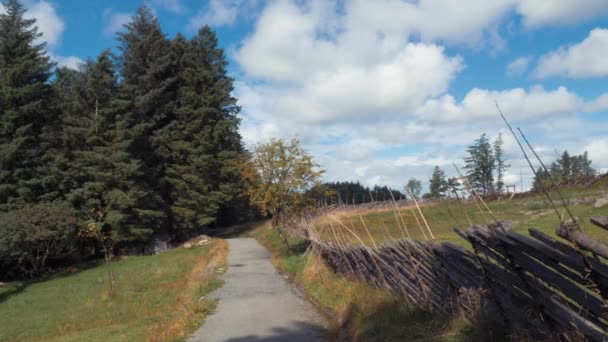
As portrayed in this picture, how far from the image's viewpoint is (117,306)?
16.3 metres

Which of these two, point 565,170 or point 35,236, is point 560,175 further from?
point 35,236

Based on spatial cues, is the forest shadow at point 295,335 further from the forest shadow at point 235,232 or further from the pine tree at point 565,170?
the forest shadow at point 235,232

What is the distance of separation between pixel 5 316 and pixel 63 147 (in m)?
21.0

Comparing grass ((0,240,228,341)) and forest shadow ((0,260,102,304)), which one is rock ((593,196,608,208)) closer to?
grass ((0,240,228,341))

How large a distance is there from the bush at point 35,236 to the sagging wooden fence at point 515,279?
26.3 metres

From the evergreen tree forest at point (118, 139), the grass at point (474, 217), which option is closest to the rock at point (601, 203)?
the grass at point (474, 217)

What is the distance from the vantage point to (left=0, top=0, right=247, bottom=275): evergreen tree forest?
3150 centimetres

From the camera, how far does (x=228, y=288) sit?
44.0 feet

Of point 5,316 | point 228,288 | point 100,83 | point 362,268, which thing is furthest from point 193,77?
point 362,268

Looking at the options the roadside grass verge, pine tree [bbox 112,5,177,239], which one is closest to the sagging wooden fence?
the roadside grass verge

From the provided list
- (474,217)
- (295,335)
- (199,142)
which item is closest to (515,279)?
(295,335)

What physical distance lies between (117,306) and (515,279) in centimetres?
1488

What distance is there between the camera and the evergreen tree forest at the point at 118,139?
3150cm

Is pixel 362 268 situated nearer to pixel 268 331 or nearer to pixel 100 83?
pixel 268 331
